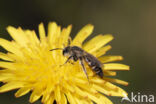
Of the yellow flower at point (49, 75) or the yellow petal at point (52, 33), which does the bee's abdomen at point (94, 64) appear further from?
the yellow petal at point (52, 33)

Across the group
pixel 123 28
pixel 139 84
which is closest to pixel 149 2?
pixel 123 28

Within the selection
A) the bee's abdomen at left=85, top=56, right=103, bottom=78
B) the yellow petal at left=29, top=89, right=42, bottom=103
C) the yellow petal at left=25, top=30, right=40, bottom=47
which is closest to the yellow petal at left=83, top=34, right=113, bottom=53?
the bee's abdomen at left=85, top=56, right=103, bottom=78

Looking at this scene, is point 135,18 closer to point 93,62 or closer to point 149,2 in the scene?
point 149,2

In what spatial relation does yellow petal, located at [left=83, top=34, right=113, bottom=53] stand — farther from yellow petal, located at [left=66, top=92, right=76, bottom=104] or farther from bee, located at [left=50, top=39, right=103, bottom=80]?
yellow petal, located at [left=66, top=92, right=76, bottom=104]

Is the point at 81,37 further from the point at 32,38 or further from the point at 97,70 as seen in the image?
the point at 97,70

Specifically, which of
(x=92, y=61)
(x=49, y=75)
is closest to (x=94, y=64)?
(x=92, y=61)

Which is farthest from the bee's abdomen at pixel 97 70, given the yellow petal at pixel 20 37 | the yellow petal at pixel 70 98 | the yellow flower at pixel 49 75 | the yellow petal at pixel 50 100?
the yellow petal at pixel 20 37
